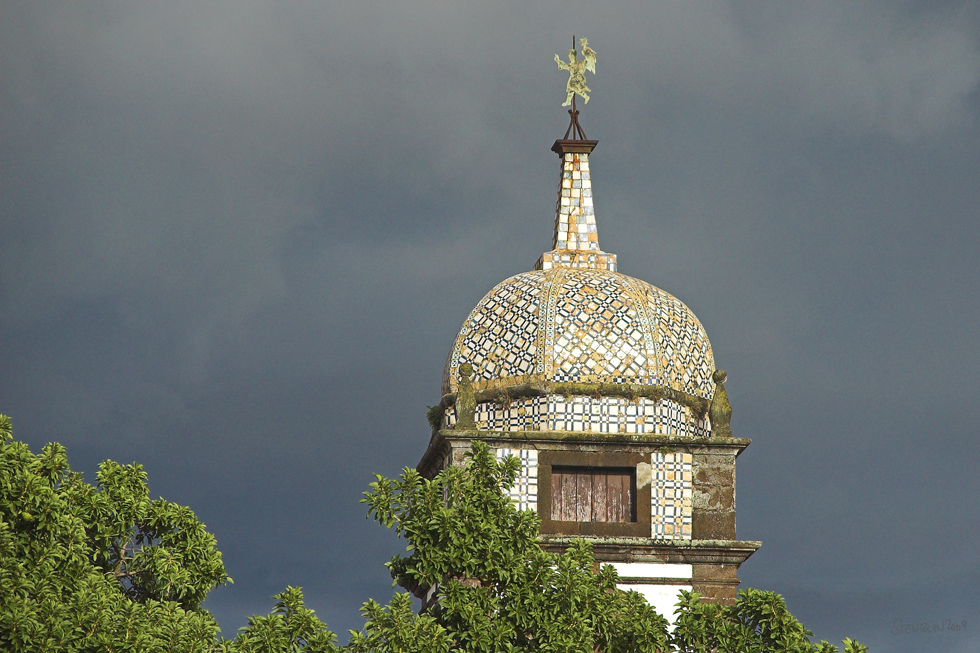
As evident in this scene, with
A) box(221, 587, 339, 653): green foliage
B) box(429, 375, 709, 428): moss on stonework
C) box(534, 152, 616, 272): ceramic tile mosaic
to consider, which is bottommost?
box(221, 587, 339, 653): green foliage

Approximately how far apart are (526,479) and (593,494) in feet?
3.48

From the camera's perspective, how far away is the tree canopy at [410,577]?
73.0 feet

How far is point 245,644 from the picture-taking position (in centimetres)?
2262

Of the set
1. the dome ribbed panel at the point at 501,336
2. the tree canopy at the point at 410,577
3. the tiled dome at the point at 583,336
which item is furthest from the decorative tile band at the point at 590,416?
the tree canopy at the point at 410,577

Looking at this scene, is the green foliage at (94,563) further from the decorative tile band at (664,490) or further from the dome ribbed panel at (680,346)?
the dome ribbed panel at (680,346)

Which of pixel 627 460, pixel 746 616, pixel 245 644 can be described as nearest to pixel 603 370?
pixel 627 460

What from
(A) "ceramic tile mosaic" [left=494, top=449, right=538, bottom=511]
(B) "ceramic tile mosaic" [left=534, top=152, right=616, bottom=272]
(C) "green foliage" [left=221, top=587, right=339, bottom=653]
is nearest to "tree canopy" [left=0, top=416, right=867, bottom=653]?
(C) "green foliage" [left=221, top=587, right=339, bottom=653]

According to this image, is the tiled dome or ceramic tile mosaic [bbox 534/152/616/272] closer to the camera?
the tiled dome

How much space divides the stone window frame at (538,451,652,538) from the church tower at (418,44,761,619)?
2cm

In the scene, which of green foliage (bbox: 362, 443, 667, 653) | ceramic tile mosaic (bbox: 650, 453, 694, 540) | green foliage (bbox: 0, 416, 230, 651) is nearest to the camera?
green foliage (bbox: 0, 416, 230, 651)

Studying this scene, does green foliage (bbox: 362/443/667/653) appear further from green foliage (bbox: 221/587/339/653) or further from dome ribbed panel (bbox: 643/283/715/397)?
dome ribbed panel (bbox: 643/283/715/397)

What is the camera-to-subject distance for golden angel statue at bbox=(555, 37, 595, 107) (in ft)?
109

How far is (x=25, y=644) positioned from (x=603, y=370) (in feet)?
38.4

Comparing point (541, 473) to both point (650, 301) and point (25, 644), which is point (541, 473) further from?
point (25, 644)
